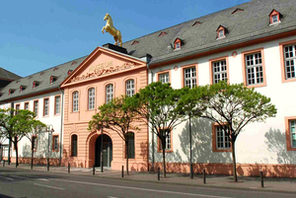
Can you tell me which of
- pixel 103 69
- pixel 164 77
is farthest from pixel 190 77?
pixel 103 69

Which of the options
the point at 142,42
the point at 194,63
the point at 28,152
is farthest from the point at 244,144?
the point at 28,152

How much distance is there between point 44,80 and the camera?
38.1 metres

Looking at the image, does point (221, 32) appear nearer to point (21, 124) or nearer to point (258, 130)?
point (258, 130)

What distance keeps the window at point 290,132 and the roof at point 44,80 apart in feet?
79.4

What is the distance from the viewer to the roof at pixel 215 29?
1859 cm

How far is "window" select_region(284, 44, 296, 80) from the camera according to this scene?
17.2 m

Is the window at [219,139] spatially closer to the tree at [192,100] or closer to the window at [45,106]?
the tree at [192,100]

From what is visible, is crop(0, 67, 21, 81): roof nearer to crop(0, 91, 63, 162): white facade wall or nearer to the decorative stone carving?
crop(0, 91, 63, 162): white facade wall

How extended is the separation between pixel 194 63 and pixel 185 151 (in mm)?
6520

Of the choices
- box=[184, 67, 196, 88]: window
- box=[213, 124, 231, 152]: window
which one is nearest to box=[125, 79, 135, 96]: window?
box=[184, 67, 196, 88]: window

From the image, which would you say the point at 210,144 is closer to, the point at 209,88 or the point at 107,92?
the point at 209,88

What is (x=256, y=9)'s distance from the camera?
21406 millimetres

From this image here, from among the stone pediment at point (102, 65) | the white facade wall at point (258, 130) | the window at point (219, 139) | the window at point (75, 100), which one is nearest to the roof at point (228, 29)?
the white facade wall at point (258, 130)

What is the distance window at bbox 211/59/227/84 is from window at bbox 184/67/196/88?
1611mm
